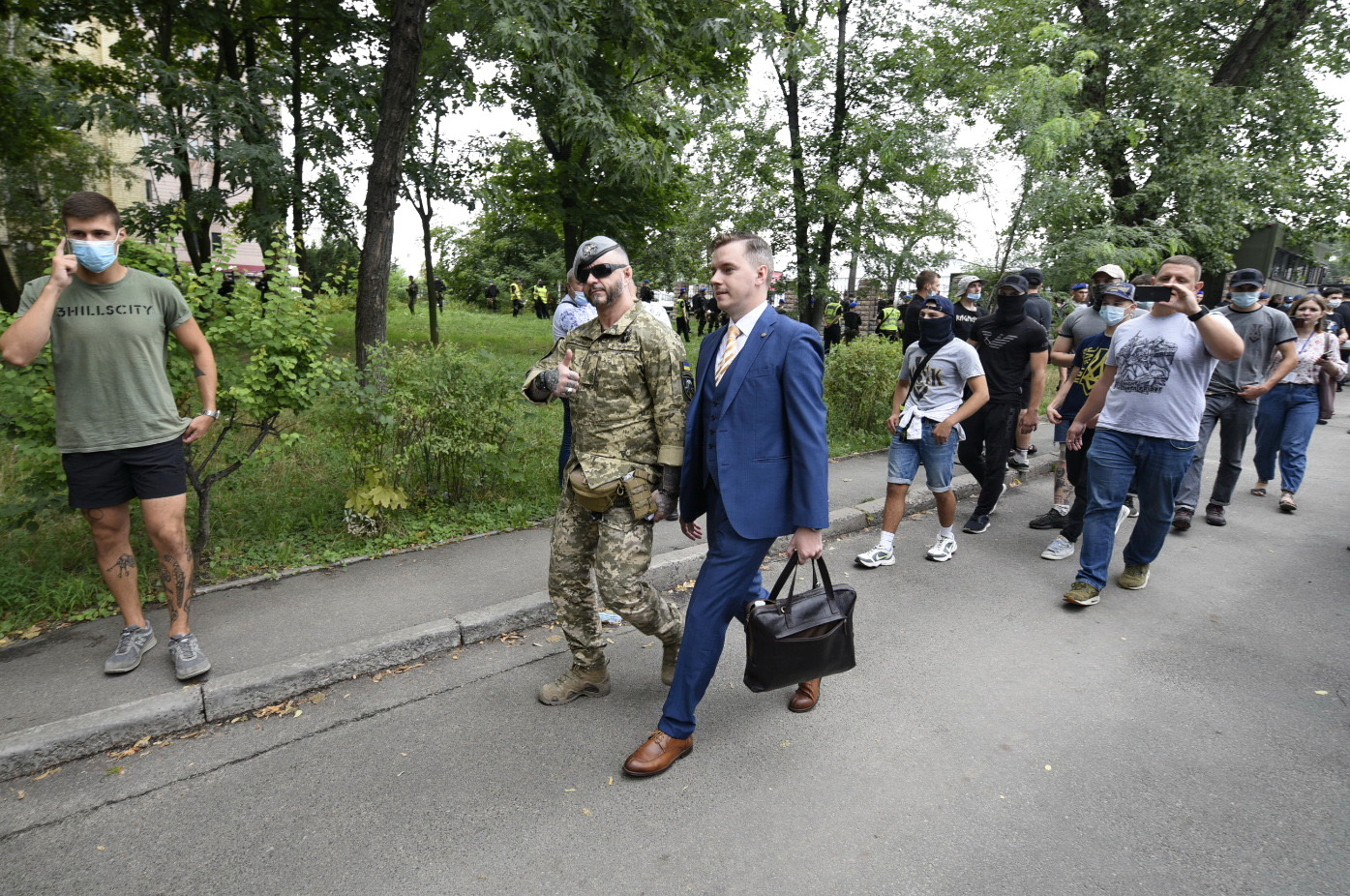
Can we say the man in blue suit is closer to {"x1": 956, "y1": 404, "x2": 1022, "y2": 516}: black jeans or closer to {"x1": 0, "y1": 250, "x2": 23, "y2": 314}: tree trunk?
{"x1": 956, "y1": 404, "x2": 1022, "y2": 516}: black jeans

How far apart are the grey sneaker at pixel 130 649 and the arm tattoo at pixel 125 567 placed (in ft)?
0.84

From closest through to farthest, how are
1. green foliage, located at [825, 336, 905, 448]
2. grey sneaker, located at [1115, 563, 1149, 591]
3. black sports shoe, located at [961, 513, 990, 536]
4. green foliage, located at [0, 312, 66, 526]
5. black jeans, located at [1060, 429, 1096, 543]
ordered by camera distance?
1. green foliage, located at [0, 312, 66, 526]
2. grey sneaker, located at [1115, 563, 1149, 591]
3. black jeans, located at [1060, 429, 1096, 543]
4. black sports shoe, located at [961, 513, 990, 536]
5. green foliage, located at [825, 336, 905, 448]

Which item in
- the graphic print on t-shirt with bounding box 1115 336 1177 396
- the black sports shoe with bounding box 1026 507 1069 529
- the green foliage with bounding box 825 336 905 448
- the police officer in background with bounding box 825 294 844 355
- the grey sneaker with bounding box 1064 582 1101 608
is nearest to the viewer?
the graphic print on t-shirt with bounding box 1115 336 1177 396

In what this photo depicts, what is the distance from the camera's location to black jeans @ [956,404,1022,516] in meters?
5.95

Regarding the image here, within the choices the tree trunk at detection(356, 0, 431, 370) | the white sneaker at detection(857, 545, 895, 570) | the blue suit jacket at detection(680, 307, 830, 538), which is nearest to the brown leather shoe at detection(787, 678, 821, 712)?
the blue suit jacket at detection(680, 307, 830, 538)

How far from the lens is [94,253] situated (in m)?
3.12

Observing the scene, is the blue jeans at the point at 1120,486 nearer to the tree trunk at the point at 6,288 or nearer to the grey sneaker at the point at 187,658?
the grey sneaker at the point at 187,658

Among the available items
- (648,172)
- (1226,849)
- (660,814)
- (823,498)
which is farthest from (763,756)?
(648,172)

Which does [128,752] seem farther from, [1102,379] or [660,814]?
[1102,379]

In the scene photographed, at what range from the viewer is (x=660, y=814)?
2.72 metres

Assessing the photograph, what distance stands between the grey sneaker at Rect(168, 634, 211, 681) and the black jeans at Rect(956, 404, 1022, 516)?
530 centimetres

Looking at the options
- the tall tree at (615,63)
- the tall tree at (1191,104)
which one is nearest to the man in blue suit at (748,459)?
the tall tree at (615,63)

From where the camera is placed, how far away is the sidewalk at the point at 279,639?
10.2 ft

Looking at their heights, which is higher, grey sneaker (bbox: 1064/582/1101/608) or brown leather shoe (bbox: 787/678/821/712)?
grey sneaker (bbox: 1064/582/1101/608)
